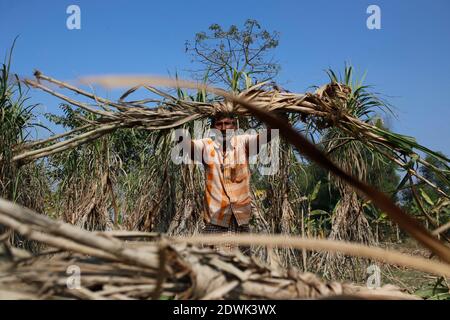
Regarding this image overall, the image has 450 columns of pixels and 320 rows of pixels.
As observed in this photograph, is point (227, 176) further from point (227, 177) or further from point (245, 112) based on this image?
point (245, 112)

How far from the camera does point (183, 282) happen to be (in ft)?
2.27

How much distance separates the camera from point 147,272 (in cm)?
67

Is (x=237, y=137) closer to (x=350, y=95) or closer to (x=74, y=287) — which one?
(x=350, y=95)

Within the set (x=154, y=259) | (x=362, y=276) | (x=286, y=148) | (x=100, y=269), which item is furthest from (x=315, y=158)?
(x=362, y=276)

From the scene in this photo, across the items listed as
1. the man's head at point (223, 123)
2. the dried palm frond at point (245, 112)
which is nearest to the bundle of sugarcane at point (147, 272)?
the dried palm frond at point (245, 112)

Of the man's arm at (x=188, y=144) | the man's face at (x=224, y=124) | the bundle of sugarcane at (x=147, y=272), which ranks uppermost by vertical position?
the man's face at (x=224, y=124)

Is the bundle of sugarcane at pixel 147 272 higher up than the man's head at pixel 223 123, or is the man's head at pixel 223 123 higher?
the man's head at pixel 223 123

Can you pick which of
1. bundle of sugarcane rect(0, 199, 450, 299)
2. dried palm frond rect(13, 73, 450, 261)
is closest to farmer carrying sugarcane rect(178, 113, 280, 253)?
dried palm frond rect(13, 73, 450, 261)

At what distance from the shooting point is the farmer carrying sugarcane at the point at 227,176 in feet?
12.4

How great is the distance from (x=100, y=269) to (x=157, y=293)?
0.11 meters

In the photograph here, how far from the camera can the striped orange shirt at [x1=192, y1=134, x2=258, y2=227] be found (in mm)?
3793

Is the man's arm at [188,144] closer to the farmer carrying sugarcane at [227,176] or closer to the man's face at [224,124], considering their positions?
the farmer carrying sugarcane at [227,176]

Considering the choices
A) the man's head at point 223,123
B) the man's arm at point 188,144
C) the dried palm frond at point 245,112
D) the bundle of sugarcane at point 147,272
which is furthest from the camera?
the man's arm at point 188,144

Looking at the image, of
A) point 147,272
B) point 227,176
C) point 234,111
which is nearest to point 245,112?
point 234,111
